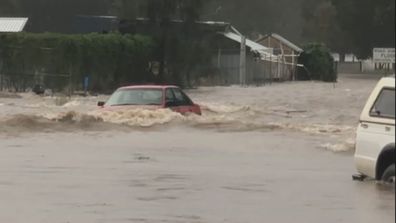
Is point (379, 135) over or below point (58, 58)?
below

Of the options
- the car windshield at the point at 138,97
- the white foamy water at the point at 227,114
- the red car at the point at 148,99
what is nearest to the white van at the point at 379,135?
the white foamy water at the point at 227,114

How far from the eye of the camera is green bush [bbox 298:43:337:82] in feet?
263

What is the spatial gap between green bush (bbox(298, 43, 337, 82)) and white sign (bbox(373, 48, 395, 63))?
72.2 meters

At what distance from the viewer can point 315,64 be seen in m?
83.2

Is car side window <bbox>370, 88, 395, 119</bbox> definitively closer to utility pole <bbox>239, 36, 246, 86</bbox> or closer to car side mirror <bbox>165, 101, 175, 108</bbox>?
car side mirror <bbox>165, 101, 175, 108</bbox>

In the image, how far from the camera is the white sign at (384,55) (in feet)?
16.2

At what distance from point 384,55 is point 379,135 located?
1.74 meters

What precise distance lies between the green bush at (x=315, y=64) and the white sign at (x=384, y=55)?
7225cm

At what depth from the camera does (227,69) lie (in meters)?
70.3

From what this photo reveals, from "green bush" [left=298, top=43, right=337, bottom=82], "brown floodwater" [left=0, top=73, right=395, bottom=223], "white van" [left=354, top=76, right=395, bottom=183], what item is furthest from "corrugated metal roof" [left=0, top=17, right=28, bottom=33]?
"white van" [left=354, top=76, right=395, bottom=183]

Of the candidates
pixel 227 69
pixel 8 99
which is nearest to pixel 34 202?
pixel 8 99

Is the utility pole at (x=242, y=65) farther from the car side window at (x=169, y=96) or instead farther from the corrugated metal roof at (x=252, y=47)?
the car side window at (x=169, y=96)

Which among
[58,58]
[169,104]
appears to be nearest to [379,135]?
[169,104]

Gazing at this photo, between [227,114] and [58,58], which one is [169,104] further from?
[58,58]
